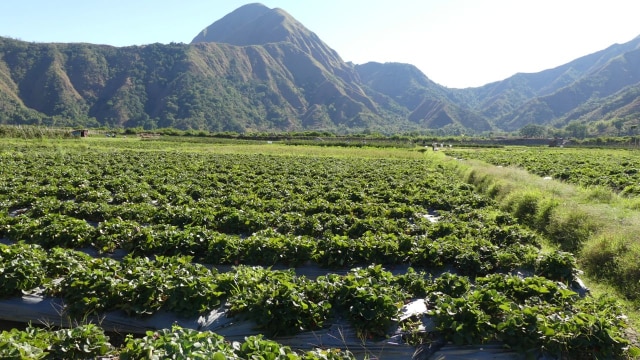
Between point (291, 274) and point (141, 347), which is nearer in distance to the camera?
point (141, 347)

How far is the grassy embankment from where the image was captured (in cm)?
880

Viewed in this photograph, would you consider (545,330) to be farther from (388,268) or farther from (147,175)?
(147,175)

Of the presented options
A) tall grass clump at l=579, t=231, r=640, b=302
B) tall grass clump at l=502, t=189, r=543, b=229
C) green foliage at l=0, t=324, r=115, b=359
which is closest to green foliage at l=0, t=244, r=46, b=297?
green foliage at l=0, t=324, r=115, b=359

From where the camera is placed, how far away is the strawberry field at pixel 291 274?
18.1ft

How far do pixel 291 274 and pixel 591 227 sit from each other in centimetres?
986

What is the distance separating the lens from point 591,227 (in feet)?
37.0

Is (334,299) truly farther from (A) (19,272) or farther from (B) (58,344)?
(A) (19,272)

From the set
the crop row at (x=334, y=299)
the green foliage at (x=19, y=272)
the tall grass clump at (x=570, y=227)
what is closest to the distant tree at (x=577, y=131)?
the tall grass clump at (x=570, y=227)

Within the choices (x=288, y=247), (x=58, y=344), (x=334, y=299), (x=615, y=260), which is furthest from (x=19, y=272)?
(x=615, y=260)

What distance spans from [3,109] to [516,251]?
8214 inches

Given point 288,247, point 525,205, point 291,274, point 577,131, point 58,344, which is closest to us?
point 58,344

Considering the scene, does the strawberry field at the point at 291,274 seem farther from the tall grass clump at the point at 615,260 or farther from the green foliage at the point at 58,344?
the tall grass clump at the point at 615,260

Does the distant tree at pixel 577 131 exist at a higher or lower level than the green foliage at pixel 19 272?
higher

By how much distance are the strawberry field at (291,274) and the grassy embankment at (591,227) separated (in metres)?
1.10
